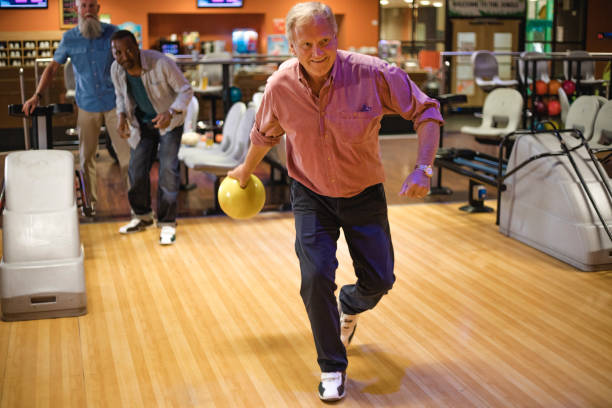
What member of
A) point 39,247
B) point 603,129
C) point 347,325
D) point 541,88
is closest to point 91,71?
point 39,247

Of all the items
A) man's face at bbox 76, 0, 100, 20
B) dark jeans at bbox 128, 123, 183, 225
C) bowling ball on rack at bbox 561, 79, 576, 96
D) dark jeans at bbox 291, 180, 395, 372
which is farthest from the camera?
bowling ball on rack at bbox 561, 79, 576, 96

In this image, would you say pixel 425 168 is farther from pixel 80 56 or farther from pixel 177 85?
pixel 80 56

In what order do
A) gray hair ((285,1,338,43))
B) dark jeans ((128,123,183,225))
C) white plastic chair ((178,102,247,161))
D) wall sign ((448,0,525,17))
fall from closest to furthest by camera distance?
gray hair ((285,1,338,43))
dark jeans ((128,123,183,225))
white plastic chair ((178,102,247,161))
wall sign ((448,0,525,17))

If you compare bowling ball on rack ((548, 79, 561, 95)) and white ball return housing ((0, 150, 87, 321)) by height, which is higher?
bowling ball on rack ((548, 79, 561, 95))

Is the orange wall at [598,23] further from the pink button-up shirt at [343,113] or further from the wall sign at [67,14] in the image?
the wall sign at [67,14]

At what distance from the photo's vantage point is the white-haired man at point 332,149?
2674mm

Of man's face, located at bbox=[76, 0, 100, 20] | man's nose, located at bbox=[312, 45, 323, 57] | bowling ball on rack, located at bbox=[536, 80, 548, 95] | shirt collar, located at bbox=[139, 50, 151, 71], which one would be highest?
man's face, located at bbox=[76, 0, 100, 20]

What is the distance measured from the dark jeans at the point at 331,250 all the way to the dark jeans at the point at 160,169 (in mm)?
2547

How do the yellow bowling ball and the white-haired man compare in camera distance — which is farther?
the yellow bowling ball

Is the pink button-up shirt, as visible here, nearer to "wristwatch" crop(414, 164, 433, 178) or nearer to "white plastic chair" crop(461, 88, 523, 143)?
"wristwatch" crop(414, 164, 433, 178)

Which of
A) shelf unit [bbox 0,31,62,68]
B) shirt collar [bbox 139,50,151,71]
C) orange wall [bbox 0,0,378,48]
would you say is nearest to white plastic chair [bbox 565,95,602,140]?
shirt collar [bbox 139,50,151,71]

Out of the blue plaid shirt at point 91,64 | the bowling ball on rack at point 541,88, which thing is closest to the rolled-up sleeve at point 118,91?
the blue plaid shirt at point 91,64

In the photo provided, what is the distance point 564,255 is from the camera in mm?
4863

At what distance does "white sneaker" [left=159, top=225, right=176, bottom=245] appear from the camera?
5.41 meters
